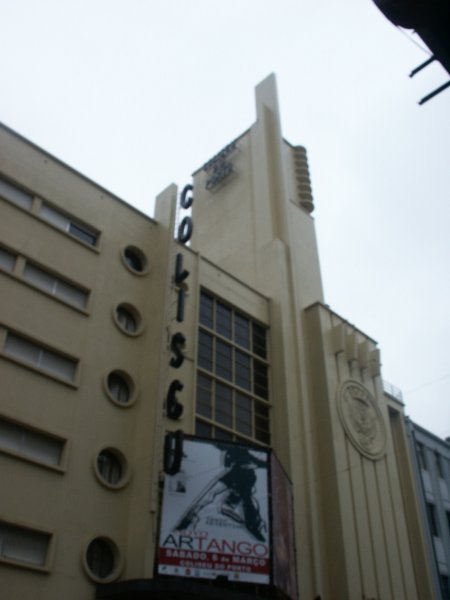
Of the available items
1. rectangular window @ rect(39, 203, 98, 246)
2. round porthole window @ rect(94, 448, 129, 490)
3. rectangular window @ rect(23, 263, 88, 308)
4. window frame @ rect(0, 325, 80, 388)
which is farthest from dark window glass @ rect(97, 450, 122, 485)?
rectangular window @ rect(39, 203, 98, 246)

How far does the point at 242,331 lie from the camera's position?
2970 cm

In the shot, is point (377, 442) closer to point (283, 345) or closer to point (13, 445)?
point (283, 345)

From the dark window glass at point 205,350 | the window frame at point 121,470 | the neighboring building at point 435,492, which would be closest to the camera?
the window frame at point 121,470

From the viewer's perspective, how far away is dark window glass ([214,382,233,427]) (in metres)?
26.1

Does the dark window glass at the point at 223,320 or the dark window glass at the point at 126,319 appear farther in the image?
the dark window glass at the point at 223,320

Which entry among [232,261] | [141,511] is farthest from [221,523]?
[232,261]

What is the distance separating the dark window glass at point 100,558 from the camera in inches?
752

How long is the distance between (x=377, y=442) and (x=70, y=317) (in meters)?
16.2

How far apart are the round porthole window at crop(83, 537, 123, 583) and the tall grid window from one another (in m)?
6.00

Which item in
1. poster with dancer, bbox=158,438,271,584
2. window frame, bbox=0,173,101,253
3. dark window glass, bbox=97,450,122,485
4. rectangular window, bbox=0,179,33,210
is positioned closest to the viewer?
poster with dancer, bbox=158,438,271,584

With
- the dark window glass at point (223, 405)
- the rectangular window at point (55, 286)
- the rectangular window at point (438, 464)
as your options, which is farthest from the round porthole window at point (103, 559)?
the rectangular window at point (438, 464)

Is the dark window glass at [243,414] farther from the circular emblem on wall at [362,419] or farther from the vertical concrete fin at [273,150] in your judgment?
the vertical concrete fin at [273,150]

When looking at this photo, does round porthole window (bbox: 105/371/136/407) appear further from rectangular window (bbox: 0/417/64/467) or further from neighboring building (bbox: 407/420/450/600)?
neighboring building (bbox: 407/420/450/600)

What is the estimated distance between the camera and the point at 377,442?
102 ft
